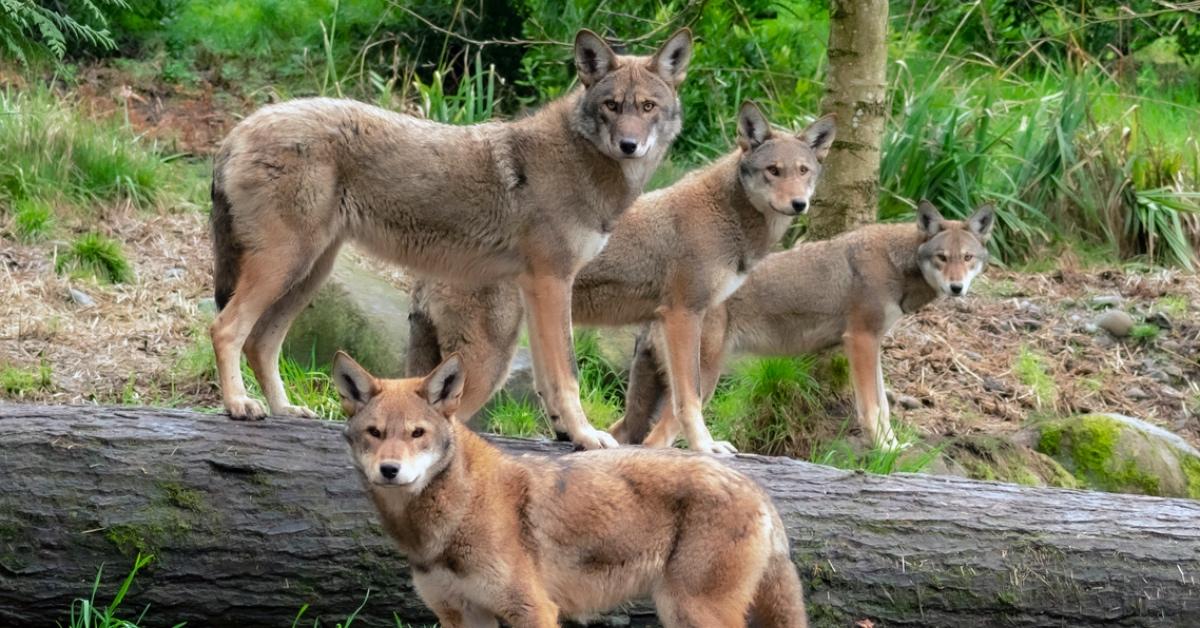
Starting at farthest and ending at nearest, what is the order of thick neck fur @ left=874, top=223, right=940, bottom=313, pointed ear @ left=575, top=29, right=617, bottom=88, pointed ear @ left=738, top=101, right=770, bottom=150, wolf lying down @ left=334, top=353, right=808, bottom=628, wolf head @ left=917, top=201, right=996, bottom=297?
thick neck fur @ left=874, top=223, right=940, bottom=313 → wolf head @ left=917, top=201, right=996, bottom=297 → pointed ear @ left=738, top=101, right=770, bottom=150 → pointed ear @ left=575, top=29, right=617, bottom=88 → wolf lying down @ left=334, top=353, right=808, bottom=628

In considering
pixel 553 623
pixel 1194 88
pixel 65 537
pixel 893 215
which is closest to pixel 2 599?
pixel 65 537

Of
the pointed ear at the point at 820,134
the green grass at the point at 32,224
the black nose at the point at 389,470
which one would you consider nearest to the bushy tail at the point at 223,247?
the black nose at the point at 389,470

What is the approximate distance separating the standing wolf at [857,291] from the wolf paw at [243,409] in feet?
12.2

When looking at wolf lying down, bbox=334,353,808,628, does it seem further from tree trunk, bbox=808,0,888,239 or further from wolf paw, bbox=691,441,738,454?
tree trunk, bbox=808,0,888,239

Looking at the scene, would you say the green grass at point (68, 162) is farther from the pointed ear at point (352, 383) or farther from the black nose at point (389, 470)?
the black nose at point (389, 470)

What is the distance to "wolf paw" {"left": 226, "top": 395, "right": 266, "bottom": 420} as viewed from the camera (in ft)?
22.4

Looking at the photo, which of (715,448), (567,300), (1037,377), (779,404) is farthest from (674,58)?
(1037,377)

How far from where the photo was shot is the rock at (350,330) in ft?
32.9

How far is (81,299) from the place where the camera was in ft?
36.4

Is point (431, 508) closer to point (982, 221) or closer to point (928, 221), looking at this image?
point (928, 221)

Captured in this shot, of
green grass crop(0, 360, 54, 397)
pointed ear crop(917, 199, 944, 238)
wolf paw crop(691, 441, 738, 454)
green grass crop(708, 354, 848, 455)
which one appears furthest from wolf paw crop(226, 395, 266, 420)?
pointed ear crop(917, 199, 944, 238)

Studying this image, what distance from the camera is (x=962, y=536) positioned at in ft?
21.6

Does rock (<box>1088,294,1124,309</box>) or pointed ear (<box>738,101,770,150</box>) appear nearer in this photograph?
pointed ear (<box>738,101,770,150</box>)

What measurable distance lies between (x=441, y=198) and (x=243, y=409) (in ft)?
5.15
